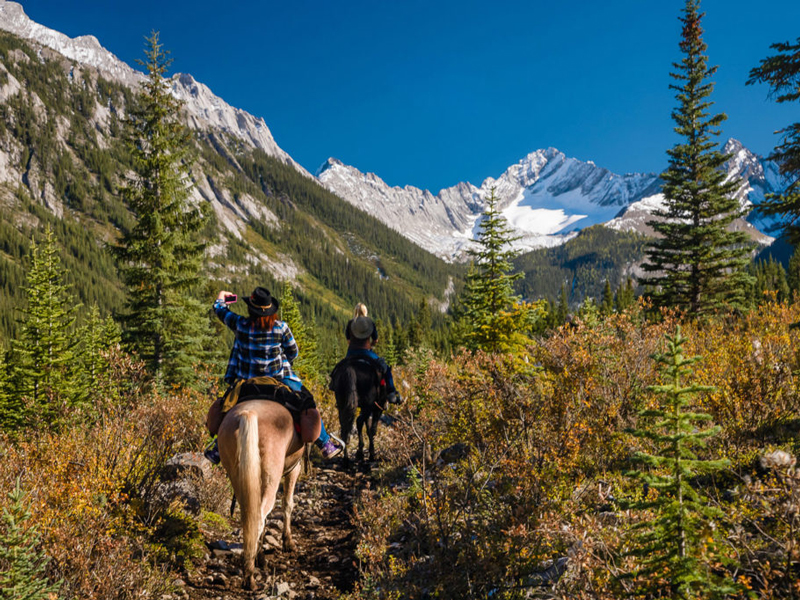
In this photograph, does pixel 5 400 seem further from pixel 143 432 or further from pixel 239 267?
pixel 239 267

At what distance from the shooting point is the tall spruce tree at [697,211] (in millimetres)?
22703

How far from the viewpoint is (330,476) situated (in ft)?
29.8

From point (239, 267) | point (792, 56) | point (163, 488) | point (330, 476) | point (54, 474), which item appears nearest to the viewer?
point (54, 474)

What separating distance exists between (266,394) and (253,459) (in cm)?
112

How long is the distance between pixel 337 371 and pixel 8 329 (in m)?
120

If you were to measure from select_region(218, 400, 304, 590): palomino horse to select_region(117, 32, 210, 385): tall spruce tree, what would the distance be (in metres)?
15.3

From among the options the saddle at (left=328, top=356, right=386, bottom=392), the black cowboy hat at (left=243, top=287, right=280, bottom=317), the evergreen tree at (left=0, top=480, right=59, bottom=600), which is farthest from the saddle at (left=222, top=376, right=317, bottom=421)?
the saddle at (left=328, top=356, right=386, bottom=392)

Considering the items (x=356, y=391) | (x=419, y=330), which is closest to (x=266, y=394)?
(x=356, y=391)

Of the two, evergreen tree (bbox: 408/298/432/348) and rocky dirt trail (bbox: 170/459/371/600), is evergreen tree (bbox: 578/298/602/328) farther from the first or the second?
evergreen tree (bbox: 408/298/432/348)

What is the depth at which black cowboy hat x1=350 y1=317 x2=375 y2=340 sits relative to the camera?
31.2ft

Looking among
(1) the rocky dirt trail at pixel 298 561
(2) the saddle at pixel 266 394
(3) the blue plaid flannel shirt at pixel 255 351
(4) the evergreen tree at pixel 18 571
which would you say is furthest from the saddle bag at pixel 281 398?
(4) the evergreen tree at pixel 18 571

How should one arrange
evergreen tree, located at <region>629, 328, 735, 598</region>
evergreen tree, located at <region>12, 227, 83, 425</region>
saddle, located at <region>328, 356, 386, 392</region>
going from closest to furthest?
A: evergreen tree, located at <region>629, 328, 735, 598</region> < saddle, located at <region>328, 356, 386, 392</region> < evergreen tree, located at <region>12, 227, 83, 425</region>

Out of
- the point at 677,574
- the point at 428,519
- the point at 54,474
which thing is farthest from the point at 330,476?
the point at 677,574

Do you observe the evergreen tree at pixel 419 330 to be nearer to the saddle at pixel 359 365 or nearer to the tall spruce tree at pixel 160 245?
the tall spruce tree at pixel 160 245
